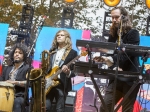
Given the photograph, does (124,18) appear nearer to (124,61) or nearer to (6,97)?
(124,61)

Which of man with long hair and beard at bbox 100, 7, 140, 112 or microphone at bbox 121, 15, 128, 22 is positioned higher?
microphone at bbox 121, 15, 128, 22

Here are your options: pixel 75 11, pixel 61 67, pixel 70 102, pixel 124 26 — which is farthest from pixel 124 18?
pixel 75 11

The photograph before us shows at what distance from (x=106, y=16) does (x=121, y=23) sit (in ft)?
19.4

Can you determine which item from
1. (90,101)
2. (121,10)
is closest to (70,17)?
(90,101)

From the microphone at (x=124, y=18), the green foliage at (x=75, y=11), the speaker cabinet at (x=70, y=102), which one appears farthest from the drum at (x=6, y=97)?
the green foliage at (x=75, y=11)

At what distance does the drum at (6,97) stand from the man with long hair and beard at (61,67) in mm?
596

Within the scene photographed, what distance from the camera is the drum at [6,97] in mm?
4262

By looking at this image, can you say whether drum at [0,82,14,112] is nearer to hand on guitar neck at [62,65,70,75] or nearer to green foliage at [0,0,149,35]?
hand on guitar neck at [62,65,70,75]

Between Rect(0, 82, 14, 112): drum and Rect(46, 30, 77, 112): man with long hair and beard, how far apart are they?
60cm

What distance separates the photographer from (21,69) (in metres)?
5.03

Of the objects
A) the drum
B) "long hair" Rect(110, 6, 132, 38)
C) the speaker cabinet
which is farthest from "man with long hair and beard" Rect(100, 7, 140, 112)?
the speaker cabinet

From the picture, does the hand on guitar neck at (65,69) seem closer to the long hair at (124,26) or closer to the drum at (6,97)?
the drum at (6,97)

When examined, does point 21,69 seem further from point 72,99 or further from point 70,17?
point 70,17

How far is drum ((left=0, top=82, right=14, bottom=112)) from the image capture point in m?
4.26
